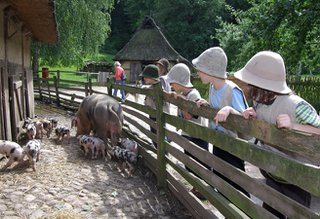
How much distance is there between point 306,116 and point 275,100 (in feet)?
1.05

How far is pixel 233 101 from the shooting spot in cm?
399

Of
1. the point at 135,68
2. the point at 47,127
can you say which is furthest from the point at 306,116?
the point at 135,68

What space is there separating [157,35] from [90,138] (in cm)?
3055

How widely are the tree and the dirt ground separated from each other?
18856 mm

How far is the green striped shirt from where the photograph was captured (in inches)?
107

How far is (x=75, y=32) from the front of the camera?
25938 mm

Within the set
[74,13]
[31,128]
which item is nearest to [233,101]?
[31,128]

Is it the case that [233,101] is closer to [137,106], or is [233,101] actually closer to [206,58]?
[206,58]

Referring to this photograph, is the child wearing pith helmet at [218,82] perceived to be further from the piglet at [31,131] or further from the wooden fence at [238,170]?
the piglet at [31,131]

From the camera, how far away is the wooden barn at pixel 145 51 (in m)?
35.8

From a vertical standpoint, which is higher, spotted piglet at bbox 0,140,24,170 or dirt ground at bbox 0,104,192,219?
spotted piglet at bbox 0,140,24,170

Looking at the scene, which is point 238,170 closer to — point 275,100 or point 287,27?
point 275,100

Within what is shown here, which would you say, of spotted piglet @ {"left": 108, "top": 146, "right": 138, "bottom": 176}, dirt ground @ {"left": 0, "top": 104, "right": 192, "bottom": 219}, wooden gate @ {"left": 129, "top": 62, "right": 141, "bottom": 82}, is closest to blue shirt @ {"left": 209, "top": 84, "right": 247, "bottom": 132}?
dirt ground @ {"left": 0, "top": 104, "right": 192, "bottom": 219}

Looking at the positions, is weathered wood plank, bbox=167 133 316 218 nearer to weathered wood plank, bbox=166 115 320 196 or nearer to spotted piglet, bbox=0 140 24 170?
weathered wood plank, bbox=166 115 320 196
